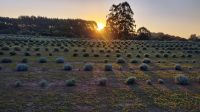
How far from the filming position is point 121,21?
108 meters

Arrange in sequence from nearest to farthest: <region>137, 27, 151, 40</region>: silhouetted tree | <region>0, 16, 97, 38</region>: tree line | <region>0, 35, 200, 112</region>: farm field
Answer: <region>0, 35, 200, 112</region>: farm field
<region>137, 27, 151, 40</region>: silhouetted tree
<region>0, 16, 97, 38</region>: tree line

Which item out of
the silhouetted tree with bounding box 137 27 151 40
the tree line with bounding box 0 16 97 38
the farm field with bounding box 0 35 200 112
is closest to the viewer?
the farm field with bounding box 0 35 200 112

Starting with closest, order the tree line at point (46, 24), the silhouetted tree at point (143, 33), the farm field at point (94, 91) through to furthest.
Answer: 1. the farm field at point (94, 91)
2. the silhouetted tree at point (143, 33)
3. the tree line at point (46, 24)

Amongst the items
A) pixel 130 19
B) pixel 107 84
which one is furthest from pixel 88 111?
pixel 130 19

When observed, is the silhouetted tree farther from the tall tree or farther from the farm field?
the farm field

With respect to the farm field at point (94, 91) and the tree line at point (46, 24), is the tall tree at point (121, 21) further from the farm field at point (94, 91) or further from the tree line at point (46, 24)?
the farm field at point (94, 91)

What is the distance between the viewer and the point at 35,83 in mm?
20531

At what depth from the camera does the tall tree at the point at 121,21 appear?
108812 millimetres

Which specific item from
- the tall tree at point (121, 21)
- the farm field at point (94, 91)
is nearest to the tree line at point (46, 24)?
the tall tree at point (121, 21)

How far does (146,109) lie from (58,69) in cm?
1186

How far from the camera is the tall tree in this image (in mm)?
108812

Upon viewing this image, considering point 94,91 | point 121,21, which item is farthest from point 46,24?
point 94,91

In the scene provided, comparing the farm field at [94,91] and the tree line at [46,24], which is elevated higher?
the tree line at [46,24]

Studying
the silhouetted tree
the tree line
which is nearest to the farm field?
the silhouetted tree
